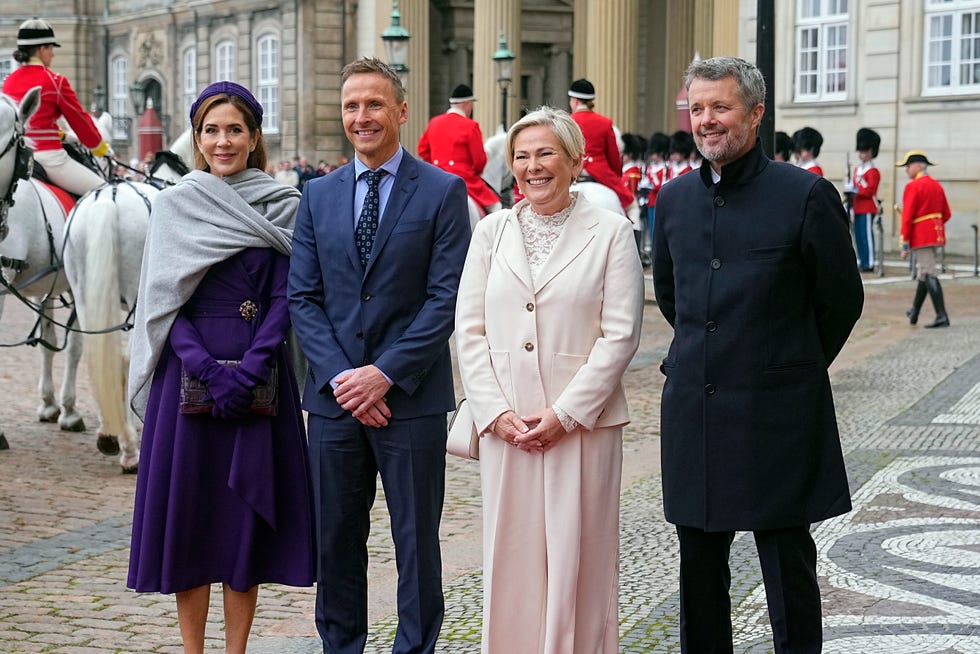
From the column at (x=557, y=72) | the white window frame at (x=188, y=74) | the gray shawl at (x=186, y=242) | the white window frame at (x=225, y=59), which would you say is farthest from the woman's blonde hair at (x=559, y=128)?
the white window frame at (x=188, y=74)

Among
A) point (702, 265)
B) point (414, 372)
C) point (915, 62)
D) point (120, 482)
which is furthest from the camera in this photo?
point (915, 62)

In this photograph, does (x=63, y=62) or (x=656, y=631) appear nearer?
(x=656, y=631)

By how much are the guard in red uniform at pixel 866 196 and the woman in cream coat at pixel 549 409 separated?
60.6 feet

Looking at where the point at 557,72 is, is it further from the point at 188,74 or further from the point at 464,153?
the point at 464,153

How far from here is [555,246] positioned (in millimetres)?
4523

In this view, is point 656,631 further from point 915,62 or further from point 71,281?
point 915,62

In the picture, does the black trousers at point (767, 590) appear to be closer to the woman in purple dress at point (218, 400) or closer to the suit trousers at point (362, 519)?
the suit trousers at point (362, 519)

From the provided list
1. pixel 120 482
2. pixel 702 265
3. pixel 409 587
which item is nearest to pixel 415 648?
pixel 409 587

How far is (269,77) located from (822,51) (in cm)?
1904

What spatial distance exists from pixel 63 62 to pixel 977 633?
47901 mm

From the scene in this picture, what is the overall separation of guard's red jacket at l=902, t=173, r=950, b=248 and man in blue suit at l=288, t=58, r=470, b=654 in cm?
1178

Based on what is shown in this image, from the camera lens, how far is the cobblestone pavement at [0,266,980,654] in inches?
217

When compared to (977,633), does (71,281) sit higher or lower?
higher

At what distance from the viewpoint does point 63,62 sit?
49.3m
